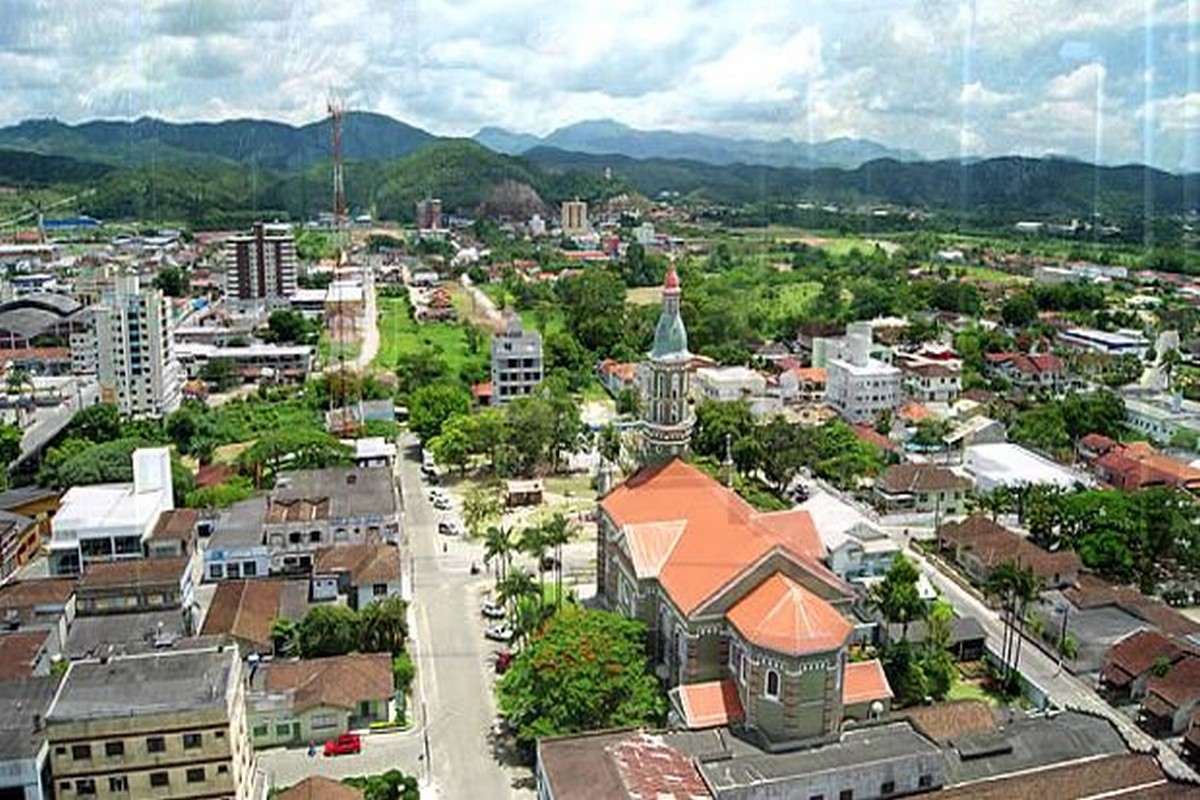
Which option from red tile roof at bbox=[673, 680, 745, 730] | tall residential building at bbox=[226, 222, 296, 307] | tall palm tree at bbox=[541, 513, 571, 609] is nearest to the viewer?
red tile roof at bbox=[673, 680, 745, 730]

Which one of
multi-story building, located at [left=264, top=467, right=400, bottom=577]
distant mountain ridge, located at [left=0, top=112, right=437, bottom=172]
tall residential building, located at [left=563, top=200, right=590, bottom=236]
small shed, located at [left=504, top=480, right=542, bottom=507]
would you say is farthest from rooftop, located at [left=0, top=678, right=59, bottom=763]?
tall residential building, located at [left=563, top=200, right=590, bottom=236]

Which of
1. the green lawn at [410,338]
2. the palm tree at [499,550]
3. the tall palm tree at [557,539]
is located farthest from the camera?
the green lawn at [410,338]

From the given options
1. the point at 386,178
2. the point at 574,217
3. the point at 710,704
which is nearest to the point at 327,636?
the point at 710,704

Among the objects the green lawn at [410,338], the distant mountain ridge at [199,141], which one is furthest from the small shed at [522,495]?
the distant mountain ridge at [199,141]

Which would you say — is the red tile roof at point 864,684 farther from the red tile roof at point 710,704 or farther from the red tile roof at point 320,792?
the red tile roof at point 320,792

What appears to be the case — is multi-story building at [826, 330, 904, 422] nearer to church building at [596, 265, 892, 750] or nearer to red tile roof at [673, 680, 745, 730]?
church building at [596, 265, 892, 750]

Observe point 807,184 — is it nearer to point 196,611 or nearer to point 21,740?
point 196,611

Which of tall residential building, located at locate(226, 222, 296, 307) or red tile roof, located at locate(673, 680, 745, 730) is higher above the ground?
tall residential building, located at locate(226, 222, 296, 307)

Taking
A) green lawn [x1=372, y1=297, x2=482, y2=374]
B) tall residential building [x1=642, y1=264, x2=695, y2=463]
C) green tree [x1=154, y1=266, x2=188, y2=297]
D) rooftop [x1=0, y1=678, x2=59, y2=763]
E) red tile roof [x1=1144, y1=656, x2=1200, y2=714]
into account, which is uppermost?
green tree [x1=154, y1=266, x2=188, y2=297]
